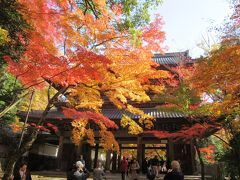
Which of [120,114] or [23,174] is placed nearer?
[23,174]

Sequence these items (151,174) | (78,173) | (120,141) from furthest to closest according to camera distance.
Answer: (120,141) < (151,174) < (78,173)

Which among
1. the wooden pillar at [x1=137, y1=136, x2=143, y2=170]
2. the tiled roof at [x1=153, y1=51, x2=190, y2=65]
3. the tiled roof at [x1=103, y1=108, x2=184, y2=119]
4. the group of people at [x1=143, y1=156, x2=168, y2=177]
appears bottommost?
the group of people at [x1=143, y1=156, x2=168, y2=177]

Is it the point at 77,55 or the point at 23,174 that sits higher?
the point at 77,55

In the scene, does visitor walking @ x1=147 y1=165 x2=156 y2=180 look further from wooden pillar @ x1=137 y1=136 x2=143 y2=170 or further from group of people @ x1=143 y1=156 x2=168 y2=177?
wooden pillar @ x1=137 y1=136 x2=143 y2=170

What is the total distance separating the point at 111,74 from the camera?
12836 millimetres

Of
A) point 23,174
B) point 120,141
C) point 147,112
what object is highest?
point 147,112

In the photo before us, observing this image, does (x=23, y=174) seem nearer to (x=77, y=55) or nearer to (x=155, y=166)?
(x=77, y=55)

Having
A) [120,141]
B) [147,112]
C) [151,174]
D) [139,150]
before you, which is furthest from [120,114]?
[151,174]

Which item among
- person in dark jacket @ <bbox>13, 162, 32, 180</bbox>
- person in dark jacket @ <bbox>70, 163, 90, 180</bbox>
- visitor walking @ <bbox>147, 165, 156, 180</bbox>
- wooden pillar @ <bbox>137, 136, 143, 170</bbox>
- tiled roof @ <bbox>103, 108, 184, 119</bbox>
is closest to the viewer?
person in dark jacket @ <bbox>70, 163, 90, 180</bbox>

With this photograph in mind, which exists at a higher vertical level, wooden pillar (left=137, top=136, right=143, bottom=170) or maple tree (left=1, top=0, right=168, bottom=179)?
maple tree (left=1, top=0, right=168, bottom=179)

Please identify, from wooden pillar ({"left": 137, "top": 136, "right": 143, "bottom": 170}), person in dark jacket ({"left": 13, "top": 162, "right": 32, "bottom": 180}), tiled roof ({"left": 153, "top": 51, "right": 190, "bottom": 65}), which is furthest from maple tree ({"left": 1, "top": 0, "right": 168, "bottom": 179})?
tiled roof ({"left": 153, "top": 51, "right": 190, "bottom": 65})

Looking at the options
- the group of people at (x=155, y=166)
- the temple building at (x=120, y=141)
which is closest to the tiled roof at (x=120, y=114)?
the temple building at (x=120, y=141)

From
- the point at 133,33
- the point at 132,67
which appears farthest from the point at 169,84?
the point at 133,33

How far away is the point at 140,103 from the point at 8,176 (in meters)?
12.6
